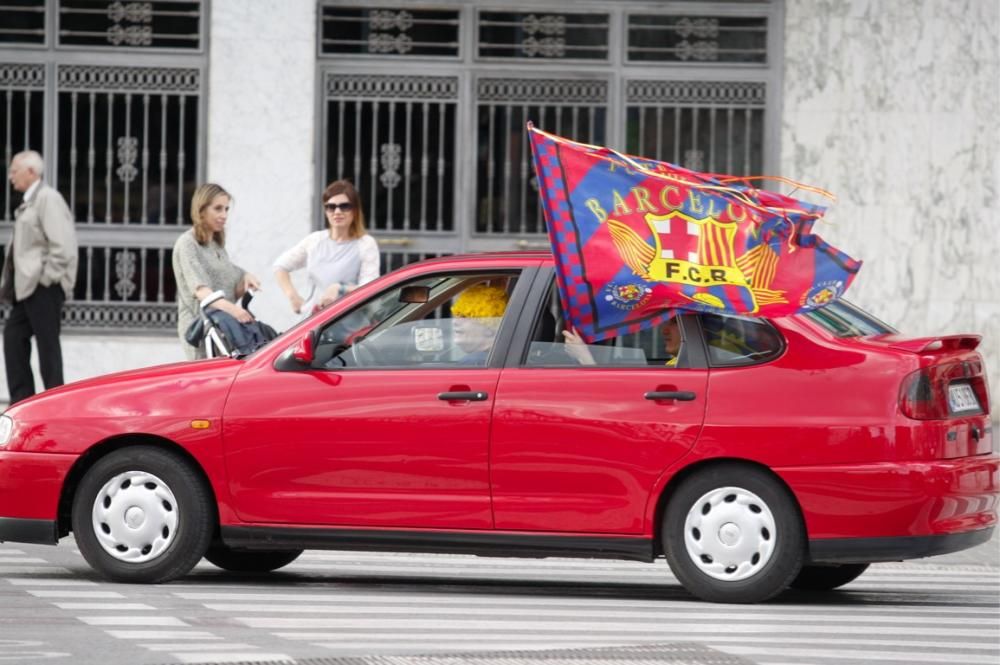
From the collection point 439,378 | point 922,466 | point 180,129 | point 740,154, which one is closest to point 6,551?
point 439,378

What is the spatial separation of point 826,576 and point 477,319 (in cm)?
201

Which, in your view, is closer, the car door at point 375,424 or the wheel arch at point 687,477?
the wheel arch at point 687,477

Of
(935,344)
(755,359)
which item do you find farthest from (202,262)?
(935,344)

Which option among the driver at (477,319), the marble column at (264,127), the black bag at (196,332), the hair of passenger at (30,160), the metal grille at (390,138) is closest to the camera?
the driver at (477,319)

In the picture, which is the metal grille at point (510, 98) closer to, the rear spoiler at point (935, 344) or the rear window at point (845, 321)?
the rear window at point (845, 321)

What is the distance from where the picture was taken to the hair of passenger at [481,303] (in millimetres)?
9305

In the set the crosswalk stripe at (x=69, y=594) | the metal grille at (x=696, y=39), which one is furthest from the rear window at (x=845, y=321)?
the metal grille at (x=696, y=39)

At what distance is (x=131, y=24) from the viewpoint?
16.9 meters

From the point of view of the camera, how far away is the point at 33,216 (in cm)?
1509

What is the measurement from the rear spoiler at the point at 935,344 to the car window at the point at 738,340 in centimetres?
50

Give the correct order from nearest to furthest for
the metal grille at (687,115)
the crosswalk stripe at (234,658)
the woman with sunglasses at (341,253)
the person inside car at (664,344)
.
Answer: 1. the crosswalk stripe at (234,658)
2. the person inside car at (664,344)
3. the woman with sunglasses at (341,253)
4. the metal grille at (687,115)

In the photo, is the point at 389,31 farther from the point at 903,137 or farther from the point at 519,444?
the point at 519,444

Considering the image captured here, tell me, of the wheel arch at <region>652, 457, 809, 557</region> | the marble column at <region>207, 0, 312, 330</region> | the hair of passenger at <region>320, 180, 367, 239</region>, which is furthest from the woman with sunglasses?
the marble column at <region>207, 0, 312, 330</region>

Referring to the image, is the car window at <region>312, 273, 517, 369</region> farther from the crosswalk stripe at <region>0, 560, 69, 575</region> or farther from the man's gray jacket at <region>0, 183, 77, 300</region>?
the man's gray jacket at <region>0, 183, 77, 300</region>
